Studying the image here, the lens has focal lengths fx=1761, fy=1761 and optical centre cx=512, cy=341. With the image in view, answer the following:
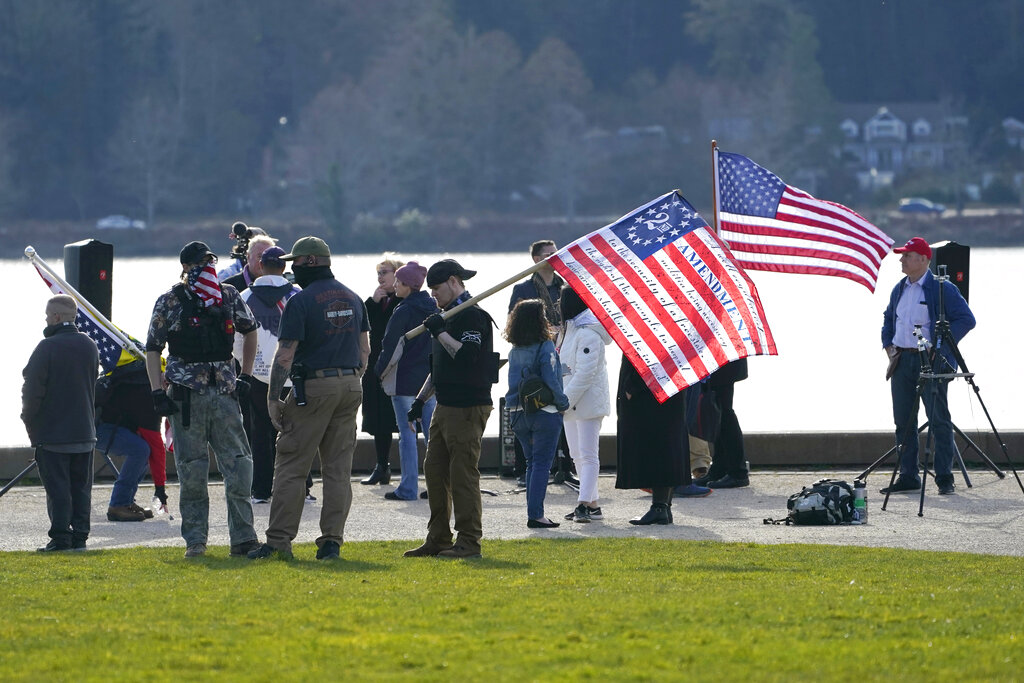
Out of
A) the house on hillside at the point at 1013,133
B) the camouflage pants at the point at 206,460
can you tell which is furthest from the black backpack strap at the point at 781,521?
the house on hillside at the point at 1013,133

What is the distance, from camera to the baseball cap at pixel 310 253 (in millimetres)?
9383

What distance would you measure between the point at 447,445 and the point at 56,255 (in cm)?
11413

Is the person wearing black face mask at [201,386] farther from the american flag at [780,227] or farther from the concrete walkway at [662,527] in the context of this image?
the american flag at [780,227]

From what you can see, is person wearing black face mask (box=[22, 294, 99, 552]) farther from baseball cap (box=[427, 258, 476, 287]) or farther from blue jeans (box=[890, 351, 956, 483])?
blue jeans (box=[890, 351, 956, 483])

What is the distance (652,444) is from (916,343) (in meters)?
2.57

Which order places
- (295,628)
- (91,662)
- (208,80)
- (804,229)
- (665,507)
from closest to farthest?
(91,662)
(295,628)
(665,507)
(804,229)
(208,80)

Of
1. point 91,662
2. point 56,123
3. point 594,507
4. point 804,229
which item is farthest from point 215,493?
point 56,123

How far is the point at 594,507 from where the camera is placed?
11.5 m

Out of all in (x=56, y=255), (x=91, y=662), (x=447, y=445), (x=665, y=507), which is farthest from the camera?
(x=56, y=255)

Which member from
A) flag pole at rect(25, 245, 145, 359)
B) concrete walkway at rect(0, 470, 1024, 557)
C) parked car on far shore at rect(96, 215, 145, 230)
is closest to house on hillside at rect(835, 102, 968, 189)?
parked car on far shore at rect(96, 215, 145, 230)

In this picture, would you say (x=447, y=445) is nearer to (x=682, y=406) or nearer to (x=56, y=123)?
(x=682, y=406)

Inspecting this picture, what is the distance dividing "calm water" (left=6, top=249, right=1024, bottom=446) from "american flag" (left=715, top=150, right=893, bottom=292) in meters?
5.73

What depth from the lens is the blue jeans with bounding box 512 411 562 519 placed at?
36.5ft

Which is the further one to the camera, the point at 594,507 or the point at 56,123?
the point at 56,123
